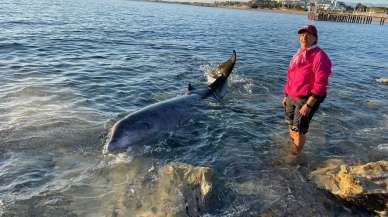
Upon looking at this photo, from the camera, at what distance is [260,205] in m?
7.36

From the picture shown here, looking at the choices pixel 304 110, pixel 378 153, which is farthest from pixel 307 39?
pixel 378 153

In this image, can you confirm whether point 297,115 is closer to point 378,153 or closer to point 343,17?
point 378,153

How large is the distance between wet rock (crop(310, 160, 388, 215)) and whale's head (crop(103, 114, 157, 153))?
4091mm

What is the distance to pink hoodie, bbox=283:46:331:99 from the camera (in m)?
8.13

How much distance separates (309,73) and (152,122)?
13.4ft

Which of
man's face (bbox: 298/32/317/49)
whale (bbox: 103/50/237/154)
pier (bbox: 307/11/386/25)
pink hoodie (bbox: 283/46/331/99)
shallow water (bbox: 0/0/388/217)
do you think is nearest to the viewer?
shallow water (bbox: 0/0/388/217)

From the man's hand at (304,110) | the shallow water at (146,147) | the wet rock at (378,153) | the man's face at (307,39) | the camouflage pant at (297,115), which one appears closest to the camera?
the shallow water at (146,147)

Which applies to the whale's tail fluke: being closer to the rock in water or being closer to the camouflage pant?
the camouflage pant

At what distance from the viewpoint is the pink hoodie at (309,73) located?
8.13 m

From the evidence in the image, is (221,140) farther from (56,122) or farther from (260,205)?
(56,122)

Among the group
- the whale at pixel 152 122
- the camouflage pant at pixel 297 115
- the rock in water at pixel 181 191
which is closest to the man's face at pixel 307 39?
the camouflage pant at pixel 297 115

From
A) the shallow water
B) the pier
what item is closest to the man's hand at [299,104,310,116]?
the shallow water

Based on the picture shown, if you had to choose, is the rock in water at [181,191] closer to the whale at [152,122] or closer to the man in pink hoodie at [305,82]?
the whale at [152,122]

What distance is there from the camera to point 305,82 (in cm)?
864
